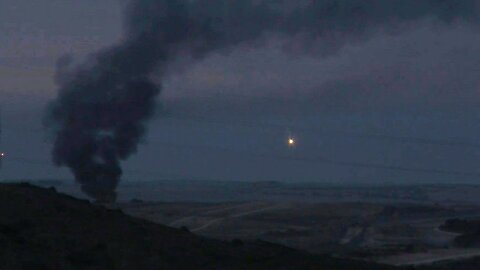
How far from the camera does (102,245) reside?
33.5 meters

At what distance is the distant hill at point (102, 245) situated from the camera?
103ft

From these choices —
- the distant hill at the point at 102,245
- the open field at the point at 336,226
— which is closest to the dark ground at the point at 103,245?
the distant hill at the point at 102,245

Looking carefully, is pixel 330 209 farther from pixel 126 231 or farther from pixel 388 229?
pixel 126 231

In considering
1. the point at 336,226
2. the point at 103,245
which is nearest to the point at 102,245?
the point at 103,245

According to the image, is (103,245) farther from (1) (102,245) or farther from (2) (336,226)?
(2) (336,226)

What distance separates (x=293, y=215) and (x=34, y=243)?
50985 millimetres

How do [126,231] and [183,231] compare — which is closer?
[126,231]

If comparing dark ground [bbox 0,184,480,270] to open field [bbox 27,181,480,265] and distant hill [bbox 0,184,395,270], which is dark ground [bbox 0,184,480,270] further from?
open field [bbox 27,181,480,265]

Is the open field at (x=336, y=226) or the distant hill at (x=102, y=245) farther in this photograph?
the open field at (x=336, y=226)

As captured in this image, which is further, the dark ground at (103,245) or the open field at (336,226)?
the open field at (336,226)

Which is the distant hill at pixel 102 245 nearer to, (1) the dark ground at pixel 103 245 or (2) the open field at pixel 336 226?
(1) the dark ground at pixel 103 245

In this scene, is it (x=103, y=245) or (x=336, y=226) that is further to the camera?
(x=336, y=226)

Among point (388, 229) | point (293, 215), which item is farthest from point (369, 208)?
point (388, 229)

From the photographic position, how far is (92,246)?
109 ft
